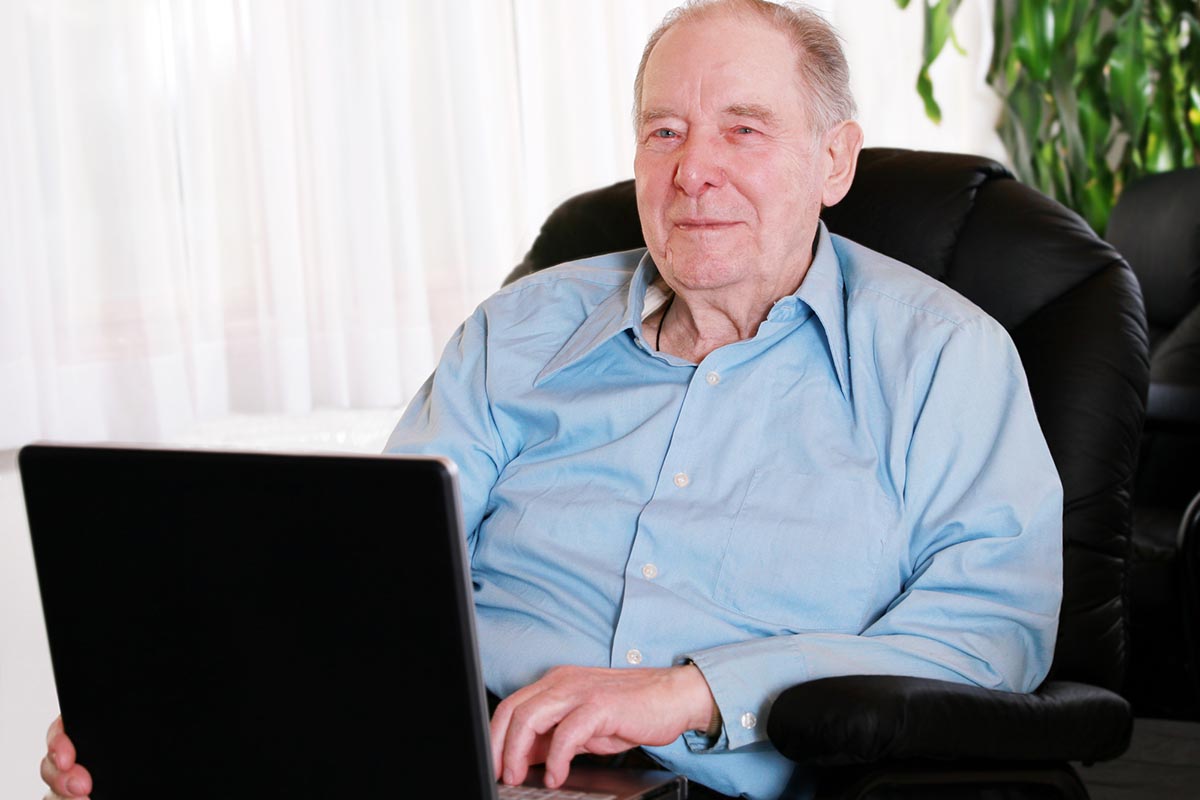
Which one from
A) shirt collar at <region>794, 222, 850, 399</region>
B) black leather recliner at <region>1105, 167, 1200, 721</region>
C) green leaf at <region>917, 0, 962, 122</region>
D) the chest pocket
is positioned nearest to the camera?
the chest pocket

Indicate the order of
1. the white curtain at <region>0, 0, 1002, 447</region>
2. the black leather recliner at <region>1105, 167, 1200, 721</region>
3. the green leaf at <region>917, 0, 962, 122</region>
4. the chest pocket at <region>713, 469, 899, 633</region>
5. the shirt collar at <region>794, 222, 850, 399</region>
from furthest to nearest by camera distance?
the green leaf at <region>917, 0, 962, 122</region> < the black leather recliner at <region>1105, 167, 1200, 721</region> < the white curtain at <region>0, 0, 1002, 447</region> < the shirt collar at <region>794, 222, 850, 399</region> < the chest pocket at <region>713, 469, 899, 633</region>

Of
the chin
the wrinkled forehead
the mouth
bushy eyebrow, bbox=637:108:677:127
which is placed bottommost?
the chin

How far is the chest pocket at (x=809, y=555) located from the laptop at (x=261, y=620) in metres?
0.51

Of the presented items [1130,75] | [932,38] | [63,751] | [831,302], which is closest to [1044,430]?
[831,302]

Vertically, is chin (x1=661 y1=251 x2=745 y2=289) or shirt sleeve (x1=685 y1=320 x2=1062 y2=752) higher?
chin (x1=661 y1=251 x2=745 y2=289)

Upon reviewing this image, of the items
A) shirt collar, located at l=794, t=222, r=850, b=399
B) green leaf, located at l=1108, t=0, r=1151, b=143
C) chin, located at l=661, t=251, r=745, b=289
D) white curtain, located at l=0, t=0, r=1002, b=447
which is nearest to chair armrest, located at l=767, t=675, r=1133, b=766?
shirt collar, located at l=794, t=222, r=850, b=399

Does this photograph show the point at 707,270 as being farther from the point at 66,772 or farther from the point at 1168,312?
the point at 1168,312

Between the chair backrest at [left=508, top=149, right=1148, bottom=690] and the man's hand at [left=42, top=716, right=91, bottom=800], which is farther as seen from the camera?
the chair backrest at [left=508, top=149, right=1148, bottom=690]

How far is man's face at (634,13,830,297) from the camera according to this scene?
4.66 ft

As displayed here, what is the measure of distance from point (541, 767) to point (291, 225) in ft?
4.62

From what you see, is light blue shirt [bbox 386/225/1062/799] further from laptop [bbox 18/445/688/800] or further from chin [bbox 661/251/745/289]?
laptop [bbox 18/445/688/800]

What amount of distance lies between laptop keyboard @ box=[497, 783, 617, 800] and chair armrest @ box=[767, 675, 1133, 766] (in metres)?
0.15

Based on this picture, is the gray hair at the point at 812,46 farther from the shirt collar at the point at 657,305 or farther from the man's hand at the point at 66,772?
the man's hand at the point at 66,772

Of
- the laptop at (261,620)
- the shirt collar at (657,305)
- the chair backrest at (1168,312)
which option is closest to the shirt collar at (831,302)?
the shirt collar at (657,305)
